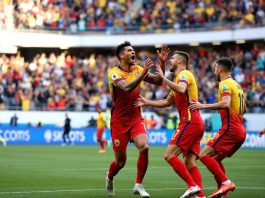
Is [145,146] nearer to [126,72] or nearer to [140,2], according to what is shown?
[126,72]

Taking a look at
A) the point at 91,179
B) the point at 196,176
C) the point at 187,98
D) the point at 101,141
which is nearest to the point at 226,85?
the point at 187,98

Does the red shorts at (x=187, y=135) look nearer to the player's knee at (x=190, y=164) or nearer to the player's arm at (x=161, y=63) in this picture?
the player's knee at (x=190, y=164)

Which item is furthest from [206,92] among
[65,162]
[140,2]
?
[65,162]

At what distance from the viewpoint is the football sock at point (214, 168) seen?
13773mm

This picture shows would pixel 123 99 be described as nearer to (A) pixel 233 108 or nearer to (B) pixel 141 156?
(B) pixel 141 156

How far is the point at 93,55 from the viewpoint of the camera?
182ft

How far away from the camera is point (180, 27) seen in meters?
50.8

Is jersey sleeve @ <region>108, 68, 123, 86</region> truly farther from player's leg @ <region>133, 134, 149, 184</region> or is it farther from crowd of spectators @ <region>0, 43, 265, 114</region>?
crowd of spectators @ <region>0, 43, 265, 114</region>

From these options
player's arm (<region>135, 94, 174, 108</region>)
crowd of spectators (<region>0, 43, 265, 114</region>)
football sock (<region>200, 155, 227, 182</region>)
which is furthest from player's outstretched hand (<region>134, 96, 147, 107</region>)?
crowd of spectators (<region>0, 43, 265, 114</region>)

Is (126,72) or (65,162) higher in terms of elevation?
(126,72)

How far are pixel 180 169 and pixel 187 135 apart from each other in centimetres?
66

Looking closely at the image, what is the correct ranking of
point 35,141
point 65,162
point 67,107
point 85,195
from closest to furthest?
point 85,195
point 65,162
point 35,141
point 67,107

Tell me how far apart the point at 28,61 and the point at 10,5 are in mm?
5283

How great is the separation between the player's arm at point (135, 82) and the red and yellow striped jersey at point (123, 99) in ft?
0.86
